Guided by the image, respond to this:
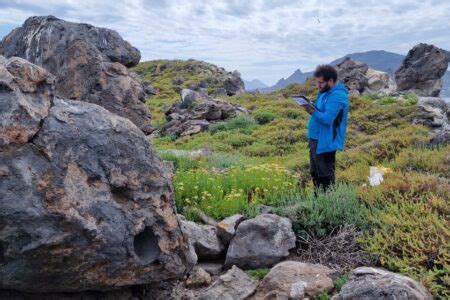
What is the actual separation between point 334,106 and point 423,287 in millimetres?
3490

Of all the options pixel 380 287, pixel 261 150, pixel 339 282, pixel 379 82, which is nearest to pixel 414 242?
pixel 339 282

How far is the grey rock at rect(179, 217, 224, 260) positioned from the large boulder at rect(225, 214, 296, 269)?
0.24m

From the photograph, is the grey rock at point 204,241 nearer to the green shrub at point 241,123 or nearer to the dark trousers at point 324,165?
the dark trousers at point 324,165

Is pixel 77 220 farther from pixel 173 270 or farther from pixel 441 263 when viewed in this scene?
pixel 441 263

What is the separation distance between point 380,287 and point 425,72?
3248 cm

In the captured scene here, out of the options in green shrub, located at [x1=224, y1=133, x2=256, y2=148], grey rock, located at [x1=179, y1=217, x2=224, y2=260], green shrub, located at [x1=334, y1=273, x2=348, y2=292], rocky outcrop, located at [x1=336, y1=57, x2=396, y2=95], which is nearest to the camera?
green shrub, located at [x1=334, y1=273, x2=348, y2=292]

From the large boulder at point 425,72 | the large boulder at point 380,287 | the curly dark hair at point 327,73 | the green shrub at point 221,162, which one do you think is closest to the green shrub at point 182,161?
the green shrub at point 221,162

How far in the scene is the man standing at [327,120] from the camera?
26.3 feet

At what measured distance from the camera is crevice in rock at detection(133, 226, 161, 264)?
16.6 feet

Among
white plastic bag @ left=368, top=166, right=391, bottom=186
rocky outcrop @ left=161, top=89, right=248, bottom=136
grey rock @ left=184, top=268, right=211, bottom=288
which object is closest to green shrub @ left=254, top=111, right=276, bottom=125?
rocky outcrop @ left=161, top=89, right=248, bottom=136

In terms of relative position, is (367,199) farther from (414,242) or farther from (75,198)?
(75,198)

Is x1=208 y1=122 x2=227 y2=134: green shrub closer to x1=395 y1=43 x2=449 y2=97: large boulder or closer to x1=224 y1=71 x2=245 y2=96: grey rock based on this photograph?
x1=395 y1=43 x2=449 y2=97: large boulder

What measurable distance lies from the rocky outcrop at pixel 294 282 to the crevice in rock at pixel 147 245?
134cm

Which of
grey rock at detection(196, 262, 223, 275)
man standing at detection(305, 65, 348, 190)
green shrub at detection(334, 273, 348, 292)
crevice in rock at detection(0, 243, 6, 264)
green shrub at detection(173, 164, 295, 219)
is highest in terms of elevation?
man standing at detection(305, 65, 348, 190)
